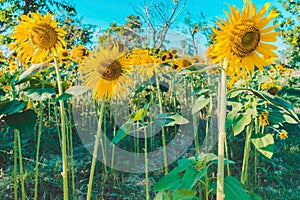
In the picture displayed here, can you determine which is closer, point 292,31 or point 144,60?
point 144,60

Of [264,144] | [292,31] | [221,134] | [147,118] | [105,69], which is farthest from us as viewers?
[292,31]

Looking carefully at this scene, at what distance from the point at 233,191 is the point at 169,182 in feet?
0.50

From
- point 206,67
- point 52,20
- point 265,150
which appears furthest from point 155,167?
point 206,67

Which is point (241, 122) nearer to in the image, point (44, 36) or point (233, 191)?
point (233, 191)

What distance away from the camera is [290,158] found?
242 cm

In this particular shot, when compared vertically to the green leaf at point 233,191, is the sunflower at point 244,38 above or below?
above

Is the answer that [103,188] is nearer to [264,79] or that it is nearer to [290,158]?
[264,79]

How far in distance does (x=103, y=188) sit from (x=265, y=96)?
1302mm

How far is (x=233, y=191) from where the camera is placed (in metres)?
0.71

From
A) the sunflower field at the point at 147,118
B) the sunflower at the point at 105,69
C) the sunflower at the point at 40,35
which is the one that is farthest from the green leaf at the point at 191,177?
the sunflower at the point at 40,35

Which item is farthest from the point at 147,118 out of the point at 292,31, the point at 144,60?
the point at 292,31

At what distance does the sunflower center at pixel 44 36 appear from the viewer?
1.02 meters

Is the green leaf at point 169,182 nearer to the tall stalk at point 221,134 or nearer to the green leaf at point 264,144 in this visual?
the tall stalk at point 221,134

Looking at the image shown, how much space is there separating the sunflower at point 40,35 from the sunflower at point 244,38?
0.52 m
